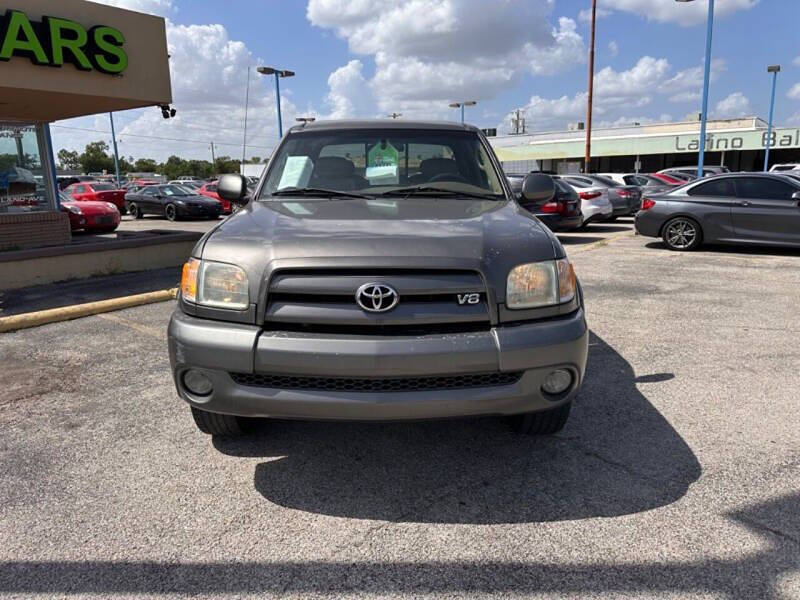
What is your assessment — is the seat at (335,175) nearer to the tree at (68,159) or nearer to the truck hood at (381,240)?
the truck hood at (381,240)

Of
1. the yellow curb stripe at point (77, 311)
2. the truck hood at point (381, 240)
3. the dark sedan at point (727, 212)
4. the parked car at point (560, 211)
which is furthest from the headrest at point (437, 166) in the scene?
the parked car at point (560, 211)

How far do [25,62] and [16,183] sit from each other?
380 centimetres

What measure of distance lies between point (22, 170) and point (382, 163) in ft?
33.9

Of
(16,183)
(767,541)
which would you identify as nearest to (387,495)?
(767,541)

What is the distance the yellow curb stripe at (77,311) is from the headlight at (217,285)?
295 cm

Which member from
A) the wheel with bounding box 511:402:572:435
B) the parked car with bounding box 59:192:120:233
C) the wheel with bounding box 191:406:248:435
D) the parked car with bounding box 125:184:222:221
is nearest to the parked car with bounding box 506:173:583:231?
the parked car with bounding box 59:192:120:233

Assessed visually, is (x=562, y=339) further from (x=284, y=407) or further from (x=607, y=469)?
(x=284, y=407)

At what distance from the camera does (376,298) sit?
2.54 m

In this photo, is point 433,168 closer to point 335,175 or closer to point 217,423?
point 335,175

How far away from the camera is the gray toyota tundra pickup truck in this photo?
2518 millimetres

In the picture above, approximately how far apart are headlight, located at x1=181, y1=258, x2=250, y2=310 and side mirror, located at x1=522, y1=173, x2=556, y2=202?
225 cm

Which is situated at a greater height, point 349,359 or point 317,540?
point 349,359

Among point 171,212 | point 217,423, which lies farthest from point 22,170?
point 217,423

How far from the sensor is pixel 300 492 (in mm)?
2852
